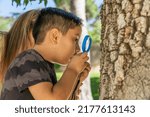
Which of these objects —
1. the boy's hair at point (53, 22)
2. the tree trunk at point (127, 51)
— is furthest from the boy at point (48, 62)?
the tree trunk at point (127, 51)

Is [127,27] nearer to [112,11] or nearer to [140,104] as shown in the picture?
[112,11]

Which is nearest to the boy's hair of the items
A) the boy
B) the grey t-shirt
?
the boy

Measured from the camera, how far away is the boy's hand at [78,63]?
101 inches

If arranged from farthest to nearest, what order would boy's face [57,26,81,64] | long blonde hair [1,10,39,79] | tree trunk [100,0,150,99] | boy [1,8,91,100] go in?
long blonde hair [1,10,39,79]
boy's face [57,26,81,64]
boy [1,8,91,100]
tree trunk [100,0,150,99]

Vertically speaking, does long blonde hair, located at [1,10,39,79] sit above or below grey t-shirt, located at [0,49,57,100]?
above

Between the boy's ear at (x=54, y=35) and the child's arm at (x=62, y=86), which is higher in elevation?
the boy's ear at (x=54, y=35)

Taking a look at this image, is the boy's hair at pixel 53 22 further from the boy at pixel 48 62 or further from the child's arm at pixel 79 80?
the child's arm at pixel 79 80

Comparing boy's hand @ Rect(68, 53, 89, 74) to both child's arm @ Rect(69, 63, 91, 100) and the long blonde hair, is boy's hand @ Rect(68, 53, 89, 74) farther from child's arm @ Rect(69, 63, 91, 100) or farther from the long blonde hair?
the long blonde hair

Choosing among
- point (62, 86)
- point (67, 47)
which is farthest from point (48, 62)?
point (62, 86)

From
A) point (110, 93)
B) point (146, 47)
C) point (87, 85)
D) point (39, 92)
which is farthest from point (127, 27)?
point (87, 85)

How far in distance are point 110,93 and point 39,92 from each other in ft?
1.23

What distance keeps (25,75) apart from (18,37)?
16.9 inches

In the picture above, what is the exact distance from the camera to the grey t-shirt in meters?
2.48

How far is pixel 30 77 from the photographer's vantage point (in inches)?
97.3
